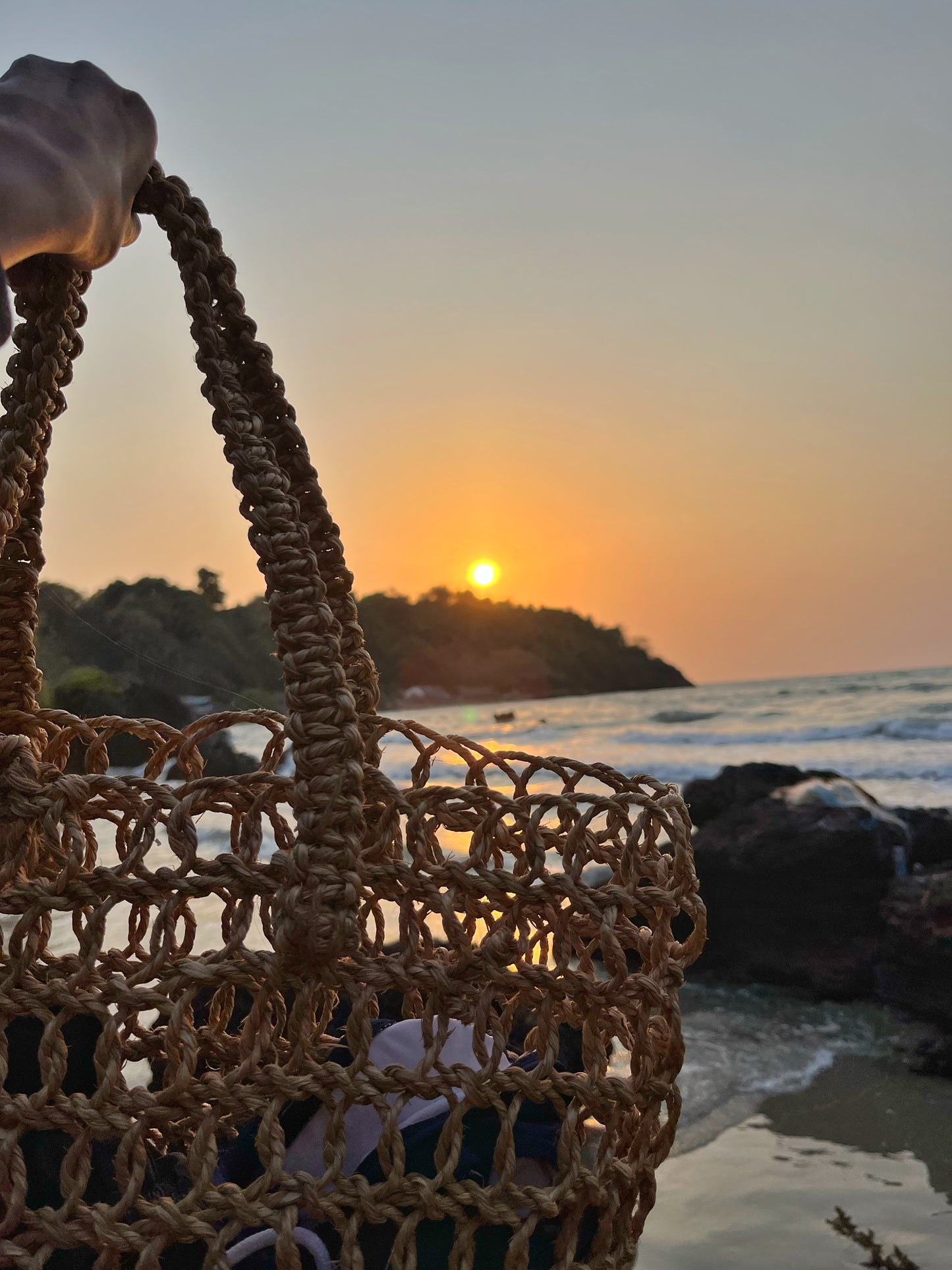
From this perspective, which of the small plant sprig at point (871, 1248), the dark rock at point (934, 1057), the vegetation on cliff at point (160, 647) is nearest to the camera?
the small plant sprig at point (871, 1248)

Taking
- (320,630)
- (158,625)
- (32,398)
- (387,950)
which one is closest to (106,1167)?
(320,630)

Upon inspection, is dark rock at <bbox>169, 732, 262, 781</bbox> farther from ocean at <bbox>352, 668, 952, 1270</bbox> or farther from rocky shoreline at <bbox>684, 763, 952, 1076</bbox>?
rocky shoreline at <bbox>684, 763, 952, 1076</bbox>

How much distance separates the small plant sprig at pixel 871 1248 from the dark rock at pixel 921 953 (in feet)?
3.42

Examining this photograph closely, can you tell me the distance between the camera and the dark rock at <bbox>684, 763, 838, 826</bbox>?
305cm

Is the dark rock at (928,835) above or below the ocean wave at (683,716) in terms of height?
below

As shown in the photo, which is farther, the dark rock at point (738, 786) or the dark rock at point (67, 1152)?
the dark rock at point (738, 786)

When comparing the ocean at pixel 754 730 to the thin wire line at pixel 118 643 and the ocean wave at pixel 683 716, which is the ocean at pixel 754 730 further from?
the thin wire line at pixel 118 643

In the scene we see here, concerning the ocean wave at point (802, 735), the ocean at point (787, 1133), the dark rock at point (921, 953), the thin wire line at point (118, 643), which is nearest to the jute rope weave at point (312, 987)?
the ocean at point (787, 1133)

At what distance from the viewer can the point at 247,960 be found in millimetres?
669

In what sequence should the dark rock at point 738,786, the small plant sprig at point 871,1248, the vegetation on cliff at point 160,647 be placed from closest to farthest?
the small plant sprig at point 871,1248
the vegetation on cliff at point 160,647
the dark rock at point 738,786

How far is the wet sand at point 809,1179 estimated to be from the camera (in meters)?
1.37

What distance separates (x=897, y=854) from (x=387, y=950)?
1.75 m

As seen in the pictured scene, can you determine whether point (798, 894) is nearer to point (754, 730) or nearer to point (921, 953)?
point (921, 953)

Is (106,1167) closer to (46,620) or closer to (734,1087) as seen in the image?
(46,620)
